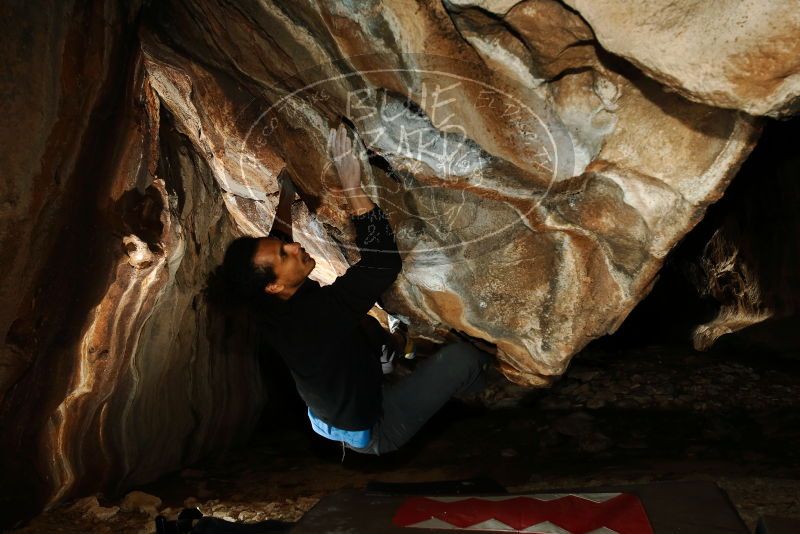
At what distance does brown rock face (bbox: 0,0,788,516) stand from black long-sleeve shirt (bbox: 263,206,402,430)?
1.18ft

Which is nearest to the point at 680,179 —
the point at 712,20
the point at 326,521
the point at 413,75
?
the point at 712,20

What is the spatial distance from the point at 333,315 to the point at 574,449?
6.57 feet

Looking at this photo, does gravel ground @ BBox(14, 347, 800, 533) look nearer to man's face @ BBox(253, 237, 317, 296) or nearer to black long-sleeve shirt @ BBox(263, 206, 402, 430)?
black long-sleeve shirt @ BBox(263, 206, 402, 430)

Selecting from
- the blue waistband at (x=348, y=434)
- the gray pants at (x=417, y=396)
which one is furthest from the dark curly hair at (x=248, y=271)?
the gray pants at (x=417, y=396)

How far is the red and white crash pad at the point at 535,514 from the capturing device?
1.70m

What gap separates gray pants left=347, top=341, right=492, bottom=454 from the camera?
10.0 feet

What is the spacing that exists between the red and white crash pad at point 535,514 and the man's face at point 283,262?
112 centimetres

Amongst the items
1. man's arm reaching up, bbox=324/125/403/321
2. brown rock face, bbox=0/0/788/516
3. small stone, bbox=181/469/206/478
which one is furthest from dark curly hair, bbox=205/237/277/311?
small stone, bbox=181/469/206/478

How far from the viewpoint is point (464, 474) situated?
144 inches

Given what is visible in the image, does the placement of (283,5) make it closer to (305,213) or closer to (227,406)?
(305,213)

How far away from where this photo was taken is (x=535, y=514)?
179 centimetres

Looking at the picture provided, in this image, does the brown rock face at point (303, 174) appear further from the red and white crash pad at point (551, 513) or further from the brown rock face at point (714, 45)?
the red and white crash pad at point (551, 513)

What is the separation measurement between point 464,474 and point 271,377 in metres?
2.19

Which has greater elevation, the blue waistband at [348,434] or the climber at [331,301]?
the climber at [331,301]
